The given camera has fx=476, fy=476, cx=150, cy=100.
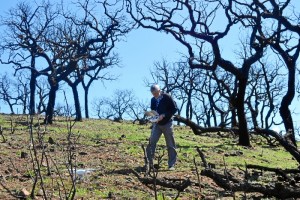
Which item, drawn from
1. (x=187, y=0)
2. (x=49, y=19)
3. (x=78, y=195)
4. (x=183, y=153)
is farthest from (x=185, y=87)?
(x=78, y=195)

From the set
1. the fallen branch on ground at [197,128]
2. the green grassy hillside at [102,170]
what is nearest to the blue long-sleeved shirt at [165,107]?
the green grassy hillside at [102,170]

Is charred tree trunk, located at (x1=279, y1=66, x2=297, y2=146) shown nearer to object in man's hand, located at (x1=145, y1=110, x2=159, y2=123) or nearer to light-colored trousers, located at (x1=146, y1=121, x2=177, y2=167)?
light-colored trousers, located at (x1=146, y1=121, x2=177, y2=167)

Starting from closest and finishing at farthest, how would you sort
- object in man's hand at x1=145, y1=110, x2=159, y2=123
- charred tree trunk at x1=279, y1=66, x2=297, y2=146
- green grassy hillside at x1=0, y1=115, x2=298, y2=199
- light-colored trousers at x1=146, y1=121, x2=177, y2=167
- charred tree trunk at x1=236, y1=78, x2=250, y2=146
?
green grassy hillside at x1=0, y1=115, x2=298, y2=199 → object in man's hand at x1=145, y1=110, x2=159, y2=123 → light-colored trousers at x1=146, y1=121, x2=177, y2=167 → charred tree trunk at x1=279, y1=66, x2=297, y2=146 → charred tree trunk at x1=236, y1=78, x2=250, y2=146

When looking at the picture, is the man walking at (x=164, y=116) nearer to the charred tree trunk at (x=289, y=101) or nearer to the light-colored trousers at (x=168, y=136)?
the light-colored trousers at (x=168, y=136)

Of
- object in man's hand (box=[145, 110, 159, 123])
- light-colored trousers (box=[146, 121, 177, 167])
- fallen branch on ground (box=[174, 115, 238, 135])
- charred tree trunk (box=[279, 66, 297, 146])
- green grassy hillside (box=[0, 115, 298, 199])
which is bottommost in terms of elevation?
green grassy hillside (box=[0, 115, 298, 199])

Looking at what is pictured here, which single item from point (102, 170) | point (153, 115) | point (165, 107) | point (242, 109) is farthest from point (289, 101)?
point (102, 170)

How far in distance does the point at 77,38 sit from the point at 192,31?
44.0 feet

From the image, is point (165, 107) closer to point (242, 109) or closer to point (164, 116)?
point (164, 116)

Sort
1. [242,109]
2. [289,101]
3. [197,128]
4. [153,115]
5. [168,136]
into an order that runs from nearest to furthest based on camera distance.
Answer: [153,115]
[168,136]
[289,101]
[242,109]
[197,128]

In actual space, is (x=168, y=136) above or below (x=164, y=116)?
below

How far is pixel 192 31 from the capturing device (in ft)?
62.7

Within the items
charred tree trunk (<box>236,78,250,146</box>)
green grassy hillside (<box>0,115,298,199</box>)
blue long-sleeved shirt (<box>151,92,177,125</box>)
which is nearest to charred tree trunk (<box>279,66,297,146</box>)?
charred tree trunk (<box>236,78,250,146</box>)

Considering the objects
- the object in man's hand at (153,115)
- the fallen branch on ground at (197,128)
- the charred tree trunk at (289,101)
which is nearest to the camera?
the object in man's hand at (153,115)

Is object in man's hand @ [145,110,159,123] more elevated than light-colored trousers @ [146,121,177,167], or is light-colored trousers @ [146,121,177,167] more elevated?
object in man's hand @ [145,110,159,123]
